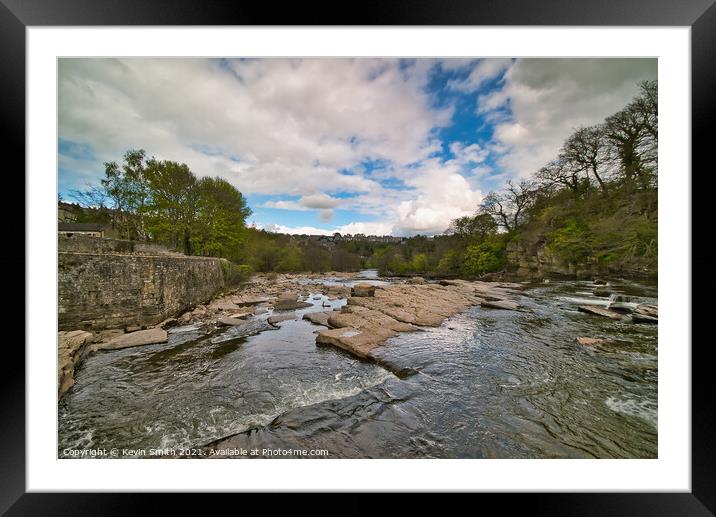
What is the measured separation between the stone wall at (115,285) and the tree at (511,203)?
763 cm

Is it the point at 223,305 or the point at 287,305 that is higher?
the point at 223,305

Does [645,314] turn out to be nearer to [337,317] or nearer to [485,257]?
[337,317]

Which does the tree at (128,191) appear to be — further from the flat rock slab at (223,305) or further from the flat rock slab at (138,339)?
the flat rock slab at (223,305)

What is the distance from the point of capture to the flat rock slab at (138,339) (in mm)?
2936

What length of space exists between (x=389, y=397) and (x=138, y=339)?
399cm

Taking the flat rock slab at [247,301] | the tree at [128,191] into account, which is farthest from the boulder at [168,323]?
the tree at [128,191]

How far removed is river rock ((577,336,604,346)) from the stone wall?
6.82 metres

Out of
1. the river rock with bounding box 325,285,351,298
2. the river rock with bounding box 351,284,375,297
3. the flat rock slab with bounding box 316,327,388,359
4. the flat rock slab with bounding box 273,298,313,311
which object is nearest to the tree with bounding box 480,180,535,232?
the flat rock slab with bounding box 316,327,388,359

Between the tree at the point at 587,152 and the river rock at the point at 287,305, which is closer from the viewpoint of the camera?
the tree at the point at 587,152

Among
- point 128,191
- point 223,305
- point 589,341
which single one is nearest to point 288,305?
point 223,305

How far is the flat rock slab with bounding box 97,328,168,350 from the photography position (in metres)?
2.94
